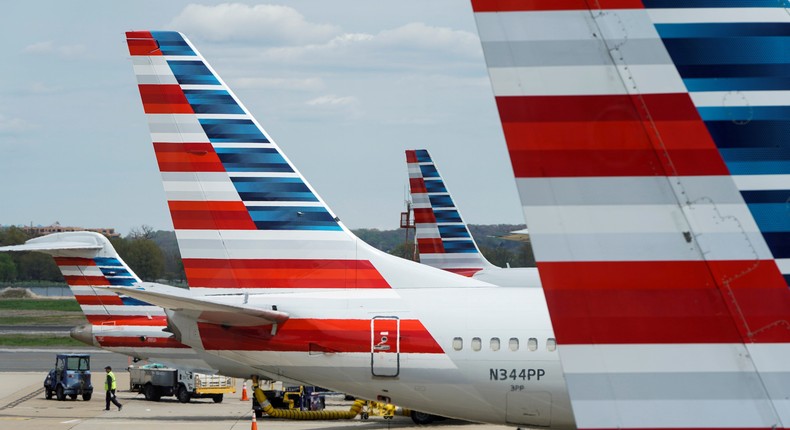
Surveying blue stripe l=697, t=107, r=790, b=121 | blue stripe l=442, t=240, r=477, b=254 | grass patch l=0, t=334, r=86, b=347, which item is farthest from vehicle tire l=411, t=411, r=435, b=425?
grass patch l=0, t=334, r=86, b=347

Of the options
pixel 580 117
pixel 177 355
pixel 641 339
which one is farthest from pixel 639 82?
pixel 177 355

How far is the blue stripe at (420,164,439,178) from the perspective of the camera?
128 feet

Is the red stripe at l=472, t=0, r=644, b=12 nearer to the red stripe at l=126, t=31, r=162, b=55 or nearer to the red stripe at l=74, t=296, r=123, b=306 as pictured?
the red stripe at l=126, t=31, r=162, b=55

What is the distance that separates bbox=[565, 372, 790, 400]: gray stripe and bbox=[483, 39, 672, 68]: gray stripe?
121 cm

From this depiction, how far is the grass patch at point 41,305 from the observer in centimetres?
10116

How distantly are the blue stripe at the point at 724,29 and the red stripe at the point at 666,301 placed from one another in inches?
35.1

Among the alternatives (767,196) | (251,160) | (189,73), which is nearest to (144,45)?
(189,73)

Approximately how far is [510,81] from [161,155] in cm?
1361

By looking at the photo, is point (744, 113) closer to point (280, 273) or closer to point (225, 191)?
point (280, 273)

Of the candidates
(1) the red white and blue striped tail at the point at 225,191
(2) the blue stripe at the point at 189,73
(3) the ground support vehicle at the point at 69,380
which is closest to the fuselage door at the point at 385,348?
(1) the red white and blue striped tail at the point at 225,191

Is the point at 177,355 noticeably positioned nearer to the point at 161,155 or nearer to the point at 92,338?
the point at 92,338

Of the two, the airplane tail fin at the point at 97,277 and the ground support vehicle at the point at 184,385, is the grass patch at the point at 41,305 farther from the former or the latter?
the airplane tail fin at the point at 97,277

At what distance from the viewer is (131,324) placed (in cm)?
3102

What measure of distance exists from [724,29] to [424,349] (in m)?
11.1
